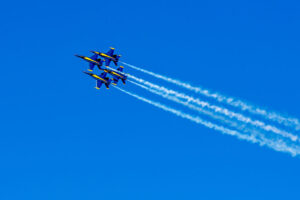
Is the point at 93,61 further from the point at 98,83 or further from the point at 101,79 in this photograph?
the point at 98,83

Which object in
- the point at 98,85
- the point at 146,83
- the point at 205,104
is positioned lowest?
the point at 205,104

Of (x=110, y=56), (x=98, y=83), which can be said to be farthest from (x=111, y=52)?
(x=98, y=83)

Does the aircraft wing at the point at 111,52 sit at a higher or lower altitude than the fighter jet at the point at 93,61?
higher

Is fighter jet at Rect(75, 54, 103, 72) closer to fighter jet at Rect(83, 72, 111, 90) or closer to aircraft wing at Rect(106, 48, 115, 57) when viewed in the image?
fighter jet at Rect(83, 72, 111, 90)

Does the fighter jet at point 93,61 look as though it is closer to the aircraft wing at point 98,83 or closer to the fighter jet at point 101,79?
the fighter jet at point 101,79

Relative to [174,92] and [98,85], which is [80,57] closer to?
[98,85]

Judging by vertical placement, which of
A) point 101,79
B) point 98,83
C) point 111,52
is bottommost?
point 98,83

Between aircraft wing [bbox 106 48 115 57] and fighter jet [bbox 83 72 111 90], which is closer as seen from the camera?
fighter jet [bbox 83 72 111 90]

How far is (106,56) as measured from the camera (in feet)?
351

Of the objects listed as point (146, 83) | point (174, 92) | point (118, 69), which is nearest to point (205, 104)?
point (174, 92)

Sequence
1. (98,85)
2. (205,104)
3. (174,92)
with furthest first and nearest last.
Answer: (98,85) < (174,92) < (205,104)

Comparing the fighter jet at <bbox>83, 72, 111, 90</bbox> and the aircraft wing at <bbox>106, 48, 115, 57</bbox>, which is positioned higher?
the aircraft wing at <bbox>106, 48, 115, 57</bbox>

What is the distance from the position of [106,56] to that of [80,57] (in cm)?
618

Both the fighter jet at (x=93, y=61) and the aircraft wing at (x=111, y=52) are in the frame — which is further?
the fighter jet at (x=93, y=61)
